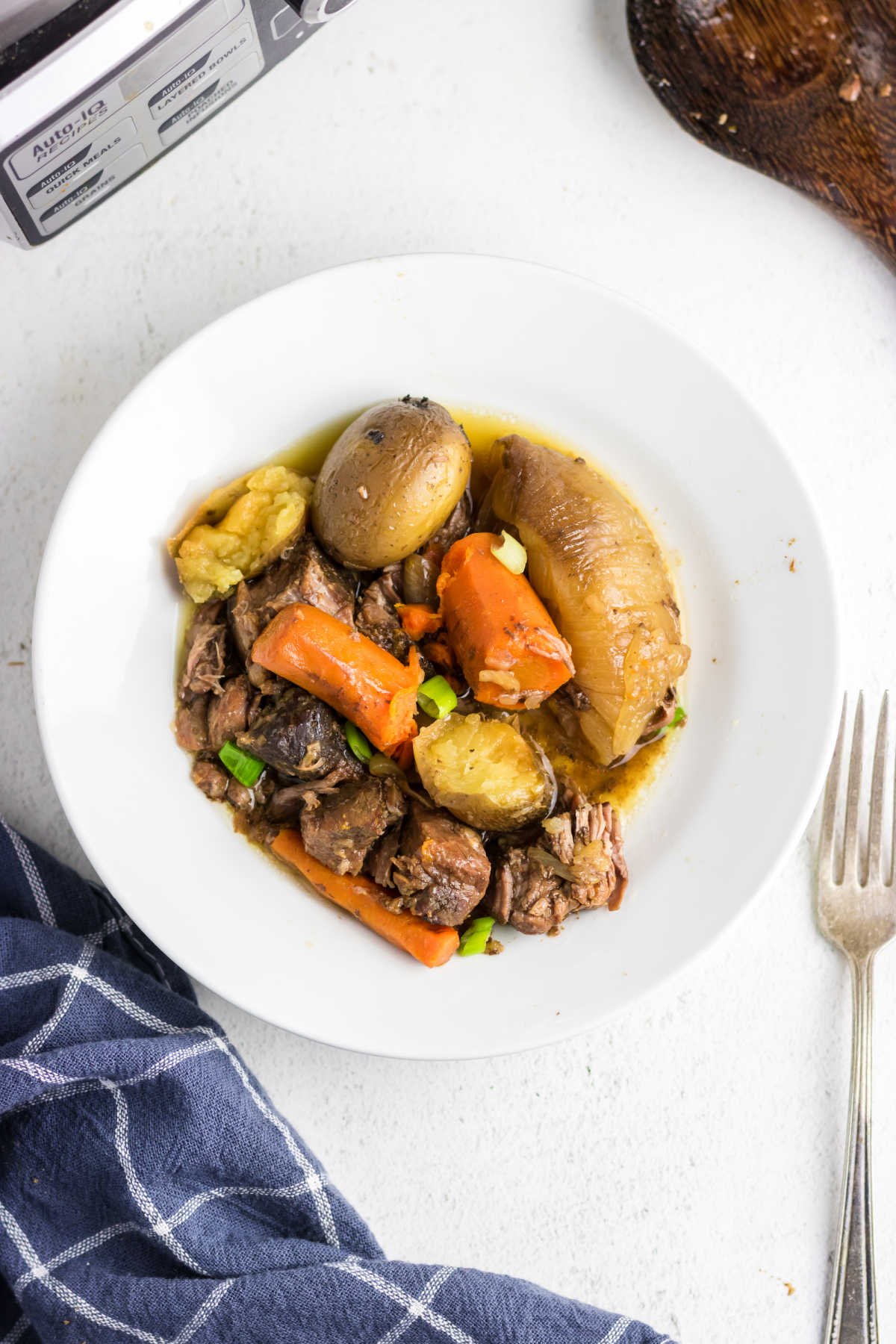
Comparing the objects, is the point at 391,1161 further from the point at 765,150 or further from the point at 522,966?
Answer: the point at 765,150

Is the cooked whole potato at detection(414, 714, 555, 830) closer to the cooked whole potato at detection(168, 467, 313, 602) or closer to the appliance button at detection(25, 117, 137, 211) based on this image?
the cooked whole potato at detection(168, 467, 313, 602)

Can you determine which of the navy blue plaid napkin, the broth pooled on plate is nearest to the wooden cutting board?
the broth pooled on plate

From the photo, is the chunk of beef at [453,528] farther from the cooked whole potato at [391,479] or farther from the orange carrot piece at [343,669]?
the orange carrot piece at [343,669]

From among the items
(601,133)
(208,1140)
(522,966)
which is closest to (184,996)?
(208,1140)

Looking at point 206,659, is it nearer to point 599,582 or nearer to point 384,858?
point 384,858

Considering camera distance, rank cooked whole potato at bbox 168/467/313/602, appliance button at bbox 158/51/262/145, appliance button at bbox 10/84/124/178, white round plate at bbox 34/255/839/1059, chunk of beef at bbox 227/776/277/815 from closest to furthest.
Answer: appliance button at bbox 10/84/124/178
appliance button at bbox 158/51/262/145
white round plate at bbox 34/255/839/1059
cooked whole potato at bbox 168/467/313/602
chunk of beef at bbox 227/776/277/815

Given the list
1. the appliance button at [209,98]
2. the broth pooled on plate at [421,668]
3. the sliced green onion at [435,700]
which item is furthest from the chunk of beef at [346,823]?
the appliance button at [209,98]

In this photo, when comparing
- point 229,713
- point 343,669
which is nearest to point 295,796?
point 229,713
